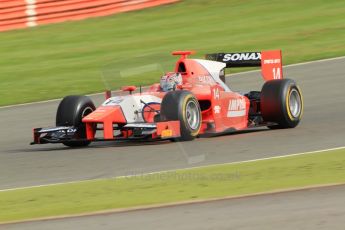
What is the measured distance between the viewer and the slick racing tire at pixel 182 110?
12.0m

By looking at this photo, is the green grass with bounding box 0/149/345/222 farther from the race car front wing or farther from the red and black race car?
the red and black race car

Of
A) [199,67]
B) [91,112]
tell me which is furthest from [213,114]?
Result: [91,112]

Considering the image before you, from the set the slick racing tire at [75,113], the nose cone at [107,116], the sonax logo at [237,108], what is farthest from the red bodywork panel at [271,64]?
the slick racing tire at [75,113]

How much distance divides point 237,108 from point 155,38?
11.9 metres

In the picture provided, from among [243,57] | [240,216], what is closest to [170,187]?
[240,216]

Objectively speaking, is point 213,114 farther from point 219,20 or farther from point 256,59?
point 219,20

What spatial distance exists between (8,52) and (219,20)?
6.38 metres

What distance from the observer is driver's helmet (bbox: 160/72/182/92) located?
12961 millimetres

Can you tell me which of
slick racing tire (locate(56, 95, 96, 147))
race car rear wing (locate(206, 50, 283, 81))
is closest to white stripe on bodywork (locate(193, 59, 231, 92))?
race car rear wing (locate(206, 50, 283, 81))

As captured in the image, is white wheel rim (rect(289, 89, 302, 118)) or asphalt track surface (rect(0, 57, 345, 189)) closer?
asphalt track surface (rect(0, 57, 345, 189))

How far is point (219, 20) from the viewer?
27281 millimetres

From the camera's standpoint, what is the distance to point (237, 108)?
521 inches

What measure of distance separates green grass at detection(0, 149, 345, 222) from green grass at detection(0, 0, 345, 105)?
802cm

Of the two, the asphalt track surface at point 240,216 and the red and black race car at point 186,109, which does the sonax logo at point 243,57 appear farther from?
the asphalt track surface at point 240,216
